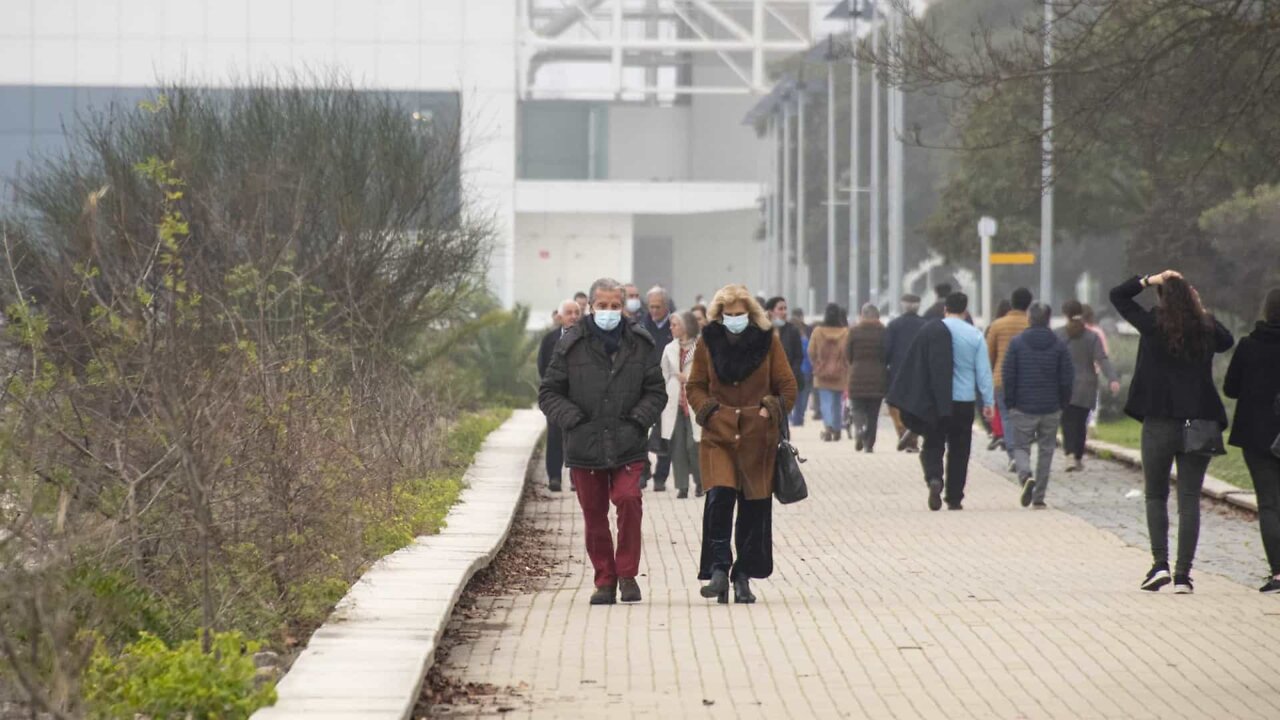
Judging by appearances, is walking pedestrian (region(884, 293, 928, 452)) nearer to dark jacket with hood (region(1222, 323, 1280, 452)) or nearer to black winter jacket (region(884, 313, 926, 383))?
black winter jacket (region(884, 313, 926, 383))

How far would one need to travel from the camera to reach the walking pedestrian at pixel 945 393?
17.6 meters

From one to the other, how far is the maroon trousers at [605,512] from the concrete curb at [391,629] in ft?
2.34

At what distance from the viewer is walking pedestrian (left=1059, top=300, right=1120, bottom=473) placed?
2133 centimetres

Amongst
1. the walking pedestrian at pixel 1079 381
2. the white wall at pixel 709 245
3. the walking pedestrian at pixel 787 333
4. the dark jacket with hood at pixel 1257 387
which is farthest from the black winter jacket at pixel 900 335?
the white wall at pixel 709 245

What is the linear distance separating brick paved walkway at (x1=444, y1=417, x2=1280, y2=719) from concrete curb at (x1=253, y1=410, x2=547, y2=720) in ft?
0.91

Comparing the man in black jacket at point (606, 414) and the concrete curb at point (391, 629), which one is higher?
the man in black jacket at point (606, 414)

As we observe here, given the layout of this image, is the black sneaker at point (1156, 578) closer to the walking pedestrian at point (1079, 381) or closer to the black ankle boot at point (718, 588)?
the black ankle boot at point (718, 588)

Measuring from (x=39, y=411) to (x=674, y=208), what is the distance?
90.1 m

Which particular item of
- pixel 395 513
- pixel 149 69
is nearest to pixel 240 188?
pixel 395 513

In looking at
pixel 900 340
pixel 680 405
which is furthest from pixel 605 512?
pixel 900 340

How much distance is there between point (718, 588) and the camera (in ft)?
37.3

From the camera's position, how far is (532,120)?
105 m

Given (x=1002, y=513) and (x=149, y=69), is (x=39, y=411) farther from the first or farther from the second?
(x=149, y=69)

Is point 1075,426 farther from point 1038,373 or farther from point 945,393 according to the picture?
point 945,393
